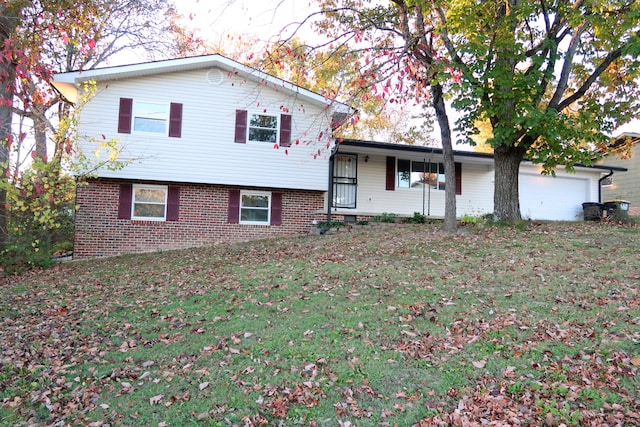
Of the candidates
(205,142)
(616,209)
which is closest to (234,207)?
(205,142)

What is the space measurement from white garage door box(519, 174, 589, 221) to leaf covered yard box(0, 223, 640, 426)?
8924 mm

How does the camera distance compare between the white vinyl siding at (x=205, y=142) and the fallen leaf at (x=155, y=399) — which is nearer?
the fallen leaf at (x=155, y=399)

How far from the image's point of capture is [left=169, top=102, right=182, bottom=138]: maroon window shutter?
40.2 feet

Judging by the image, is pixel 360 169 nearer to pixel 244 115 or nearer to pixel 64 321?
pixel 244 115

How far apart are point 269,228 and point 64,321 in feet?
25.6

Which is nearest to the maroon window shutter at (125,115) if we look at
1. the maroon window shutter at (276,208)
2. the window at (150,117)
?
the window at (150,117)

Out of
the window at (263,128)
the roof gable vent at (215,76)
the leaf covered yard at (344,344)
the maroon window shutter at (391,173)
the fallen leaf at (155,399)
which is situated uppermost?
the roof gable vent at (215,76)

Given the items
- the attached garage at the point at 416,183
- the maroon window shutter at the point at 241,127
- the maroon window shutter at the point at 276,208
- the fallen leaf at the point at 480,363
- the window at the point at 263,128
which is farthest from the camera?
the attached garage at the point at 416,183

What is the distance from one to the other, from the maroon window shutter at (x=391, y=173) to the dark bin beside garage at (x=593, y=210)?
7.88 meters

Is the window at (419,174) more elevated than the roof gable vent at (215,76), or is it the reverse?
the roof gable vent at (215,76)

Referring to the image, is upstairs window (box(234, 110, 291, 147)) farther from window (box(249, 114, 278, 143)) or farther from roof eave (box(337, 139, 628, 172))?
roof eave (box(337, 139, 628, 172))

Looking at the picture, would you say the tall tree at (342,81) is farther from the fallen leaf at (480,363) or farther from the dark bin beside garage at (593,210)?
the dark bin beside garage at (593,210)

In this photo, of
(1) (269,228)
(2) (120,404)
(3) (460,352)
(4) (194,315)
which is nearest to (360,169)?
(1) (269,228)

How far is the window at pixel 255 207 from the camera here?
1317cm
